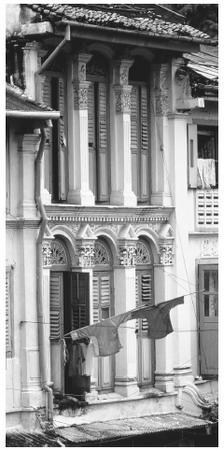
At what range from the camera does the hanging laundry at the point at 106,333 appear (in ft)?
71.8

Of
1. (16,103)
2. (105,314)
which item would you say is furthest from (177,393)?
(16,103)

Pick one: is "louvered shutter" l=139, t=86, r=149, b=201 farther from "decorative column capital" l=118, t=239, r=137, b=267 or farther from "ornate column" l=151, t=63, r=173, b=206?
"decorative column capital" l=118, t=239, r=137, b=267

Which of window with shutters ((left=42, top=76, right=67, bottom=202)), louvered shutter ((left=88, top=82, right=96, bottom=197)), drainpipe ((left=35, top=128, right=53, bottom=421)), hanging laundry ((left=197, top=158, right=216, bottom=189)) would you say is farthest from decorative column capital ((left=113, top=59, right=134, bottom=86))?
hanging laundry ((left=197, top=158, right=216, bottom=189))

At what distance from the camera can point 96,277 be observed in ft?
77.3

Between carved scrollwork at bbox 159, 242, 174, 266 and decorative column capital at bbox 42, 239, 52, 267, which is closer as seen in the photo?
decorative column capital at bbox 42, 239, 52, 267

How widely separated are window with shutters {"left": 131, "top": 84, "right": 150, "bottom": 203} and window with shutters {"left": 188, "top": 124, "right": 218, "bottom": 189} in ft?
2.60

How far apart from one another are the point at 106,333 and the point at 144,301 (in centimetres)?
232

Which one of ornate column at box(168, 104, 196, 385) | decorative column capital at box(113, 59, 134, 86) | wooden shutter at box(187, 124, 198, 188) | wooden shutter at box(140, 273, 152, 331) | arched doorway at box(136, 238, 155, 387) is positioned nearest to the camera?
decorative column capital at box(113, 59, 134, 86)

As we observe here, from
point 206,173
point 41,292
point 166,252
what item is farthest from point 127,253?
point 206,173

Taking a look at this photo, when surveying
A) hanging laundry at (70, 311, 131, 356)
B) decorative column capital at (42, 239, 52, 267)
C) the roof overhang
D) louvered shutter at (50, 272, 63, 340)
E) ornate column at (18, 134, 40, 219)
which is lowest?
hanging laundry at (70, 311, 131, 356)

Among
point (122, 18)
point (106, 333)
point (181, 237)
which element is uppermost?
point (122, 18)

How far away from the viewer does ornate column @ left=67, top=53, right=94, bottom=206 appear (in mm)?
22953

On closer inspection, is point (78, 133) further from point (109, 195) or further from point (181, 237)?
point (181, 237)

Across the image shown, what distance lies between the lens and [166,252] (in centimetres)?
2452
